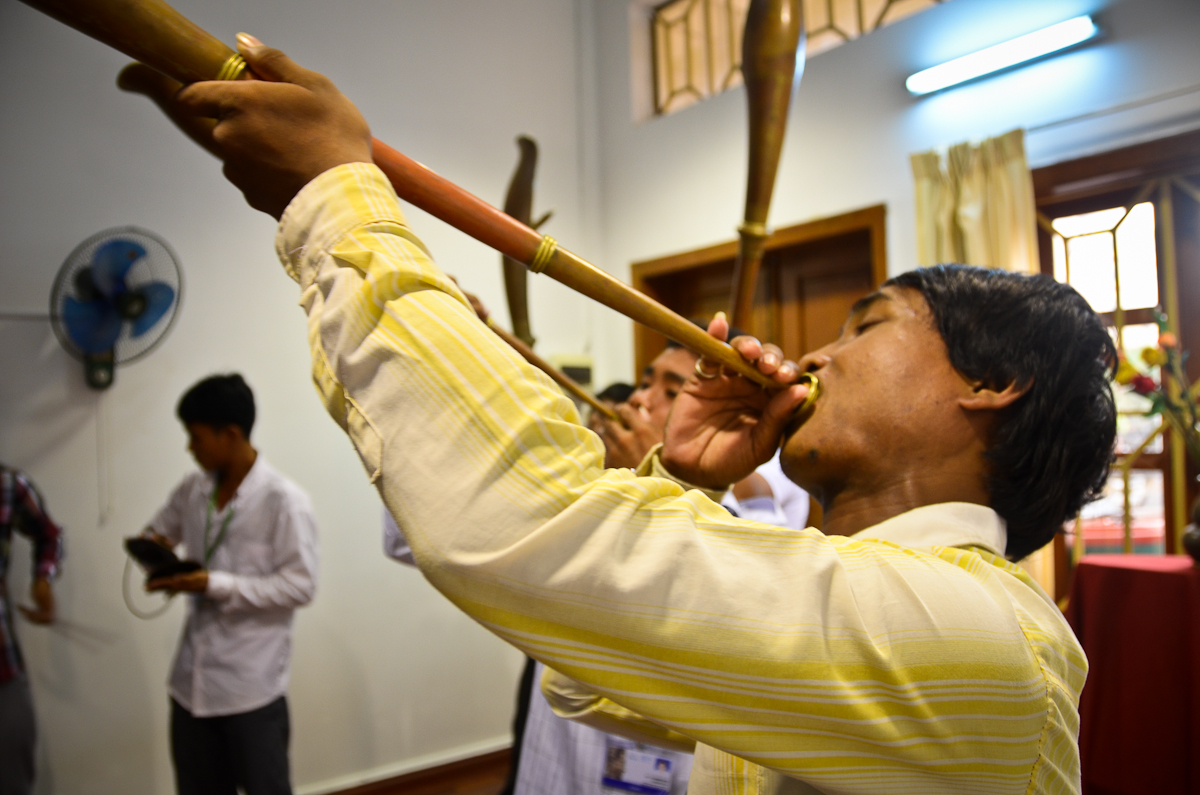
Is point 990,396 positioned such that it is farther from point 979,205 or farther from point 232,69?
point 979,205

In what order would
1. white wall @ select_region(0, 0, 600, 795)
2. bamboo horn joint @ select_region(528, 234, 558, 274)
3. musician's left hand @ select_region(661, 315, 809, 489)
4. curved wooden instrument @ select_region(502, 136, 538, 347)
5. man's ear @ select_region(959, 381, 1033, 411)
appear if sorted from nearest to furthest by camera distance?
bamboo horn joint @ select_region(528, 234, 558, 274) → man's ear @ select_region(959, 381, 1033, 411) → musician's left hand @ select_region(661, 315, 809, 489) → curved wooden instrument @ select_region(502, 136, 538, 347) → white wall @ select_region(0, 0, 600, 795)

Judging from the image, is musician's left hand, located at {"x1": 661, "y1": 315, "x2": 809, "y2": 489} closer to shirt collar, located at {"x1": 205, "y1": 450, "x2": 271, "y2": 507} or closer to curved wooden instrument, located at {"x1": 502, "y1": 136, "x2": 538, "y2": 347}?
curved wooden instrument, located at {"x1": 502, "y1": 136, "x2": 538, "y2": 347}

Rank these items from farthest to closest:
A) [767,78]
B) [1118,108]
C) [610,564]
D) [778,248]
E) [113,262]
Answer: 1. [778,248]
2. [113,262]
3. [1118,108]
4. [767,78]
5. [610,564]

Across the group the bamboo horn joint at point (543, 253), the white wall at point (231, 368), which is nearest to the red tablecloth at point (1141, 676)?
the bamboo horn joint at point (543, 253)

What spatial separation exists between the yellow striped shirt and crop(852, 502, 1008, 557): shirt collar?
248mm

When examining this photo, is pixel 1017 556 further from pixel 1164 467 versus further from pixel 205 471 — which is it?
pixel 205 471

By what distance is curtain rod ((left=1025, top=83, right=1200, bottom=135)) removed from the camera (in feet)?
8.19

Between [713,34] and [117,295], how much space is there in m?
3.09

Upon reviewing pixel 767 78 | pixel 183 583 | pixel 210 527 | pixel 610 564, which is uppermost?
pixel 767 78

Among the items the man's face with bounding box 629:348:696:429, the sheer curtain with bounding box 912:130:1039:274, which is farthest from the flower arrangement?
the man's face with bounding box 629:348:696:429

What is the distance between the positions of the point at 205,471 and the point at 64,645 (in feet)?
2.77

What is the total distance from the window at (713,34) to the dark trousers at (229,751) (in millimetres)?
3446

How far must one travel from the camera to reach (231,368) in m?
3.25

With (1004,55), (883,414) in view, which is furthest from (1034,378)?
(1004,55)
